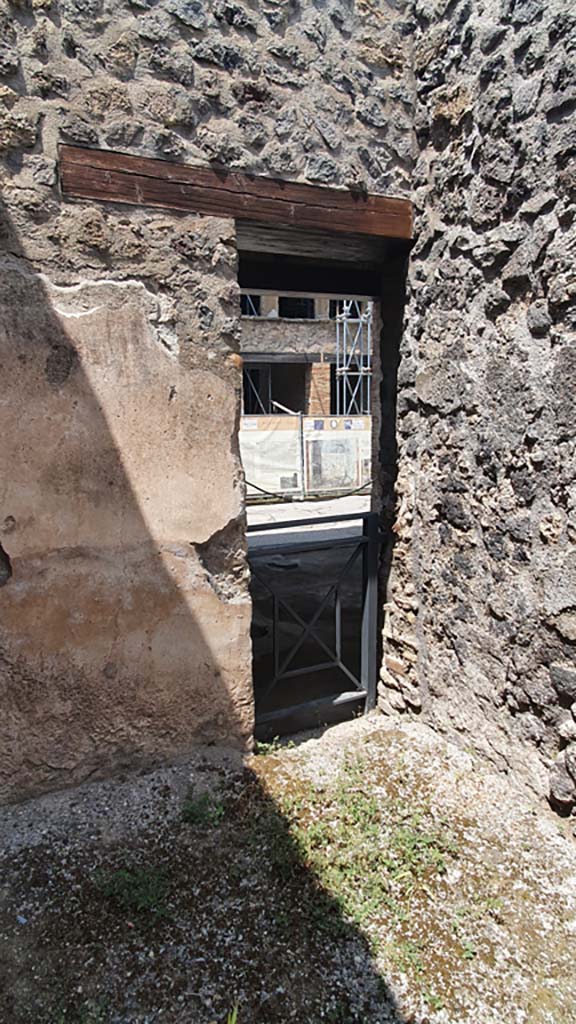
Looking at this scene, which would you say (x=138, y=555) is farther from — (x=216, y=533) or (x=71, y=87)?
(x=71, y=87)

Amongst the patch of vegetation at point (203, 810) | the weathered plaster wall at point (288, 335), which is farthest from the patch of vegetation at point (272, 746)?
the weathered plaster wall at point (288, 335)

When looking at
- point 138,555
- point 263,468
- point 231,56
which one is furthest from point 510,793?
point 263,468

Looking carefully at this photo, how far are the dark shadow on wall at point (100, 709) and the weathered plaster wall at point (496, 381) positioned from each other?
1.08 metres

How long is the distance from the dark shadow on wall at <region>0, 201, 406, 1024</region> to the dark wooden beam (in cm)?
37

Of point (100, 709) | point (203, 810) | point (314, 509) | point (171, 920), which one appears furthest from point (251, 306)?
point (171, 920)

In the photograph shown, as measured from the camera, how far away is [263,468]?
1263 cm

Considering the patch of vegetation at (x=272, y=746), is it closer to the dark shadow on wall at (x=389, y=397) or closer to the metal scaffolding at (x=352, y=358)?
the dark shadow on wall at (x=389, y=397)

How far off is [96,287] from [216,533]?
1106 mm

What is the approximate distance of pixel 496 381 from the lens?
2533 mm

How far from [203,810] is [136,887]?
1.40ft

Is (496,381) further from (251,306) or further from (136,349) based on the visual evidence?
(251,306)

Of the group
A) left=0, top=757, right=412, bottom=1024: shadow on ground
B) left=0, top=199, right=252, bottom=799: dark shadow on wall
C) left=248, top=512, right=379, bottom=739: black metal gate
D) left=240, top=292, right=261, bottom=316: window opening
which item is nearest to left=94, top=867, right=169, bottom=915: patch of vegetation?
left=0, top=757, right=412, bottom=1024: shadow on ground

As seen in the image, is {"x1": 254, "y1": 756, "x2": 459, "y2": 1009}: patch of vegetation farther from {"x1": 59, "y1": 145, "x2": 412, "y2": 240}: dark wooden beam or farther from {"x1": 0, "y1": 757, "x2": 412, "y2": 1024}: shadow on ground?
{"x1": 59, "y1": 145, "x2": 412, "y2": 240}: dark wooden beam

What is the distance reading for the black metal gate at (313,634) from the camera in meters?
3.35
